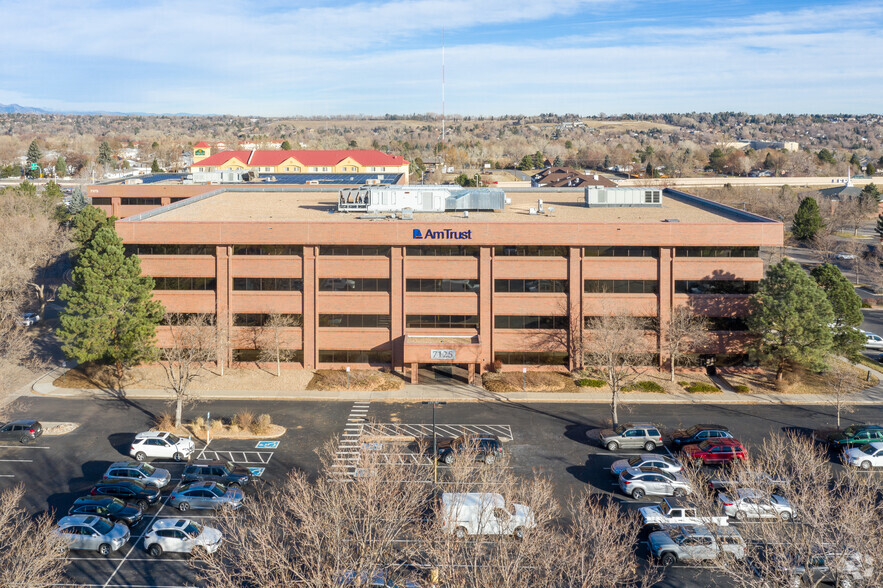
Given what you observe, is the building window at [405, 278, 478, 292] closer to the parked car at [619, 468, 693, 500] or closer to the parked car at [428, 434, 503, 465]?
the parked car at [428, 434, 503, 465]

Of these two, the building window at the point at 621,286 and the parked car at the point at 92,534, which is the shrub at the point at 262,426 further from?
the building window at the point at 621,286

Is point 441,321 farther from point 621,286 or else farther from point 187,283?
point 187,283

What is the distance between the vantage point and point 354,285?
53.8 m

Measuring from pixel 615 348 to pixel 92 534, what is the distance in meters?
31.3

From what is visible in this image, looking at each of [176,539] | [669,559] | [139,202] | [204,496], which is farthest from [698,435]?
[139,202]

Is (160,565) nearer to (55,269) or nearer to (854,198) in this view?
(55,269)

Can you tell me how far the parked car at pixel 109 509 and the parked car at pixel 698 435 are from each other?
1137 inches

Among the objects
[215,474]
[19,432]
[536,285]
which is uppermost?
[536,285]

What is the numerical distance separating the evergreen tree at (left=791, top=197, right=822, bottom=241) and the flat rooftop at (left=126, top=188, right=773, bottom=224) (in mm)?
37222

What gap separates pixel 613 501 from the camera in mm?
34688

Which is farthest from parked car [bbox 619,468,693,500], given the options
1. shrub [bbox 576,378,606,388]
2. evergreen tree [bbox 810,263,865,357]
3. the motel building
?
evergreen tree [bbox 810,263,865,357]

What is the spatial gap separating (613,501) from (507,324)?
68.0ft

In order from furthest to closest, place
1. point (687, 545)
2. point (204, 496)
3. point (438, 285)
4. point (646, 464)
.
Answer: point (438, 285)
point (646, 464)
point (204, 496)
point (687, 545)

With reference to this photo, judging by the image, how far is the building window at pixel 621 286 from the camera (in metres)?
53.3
